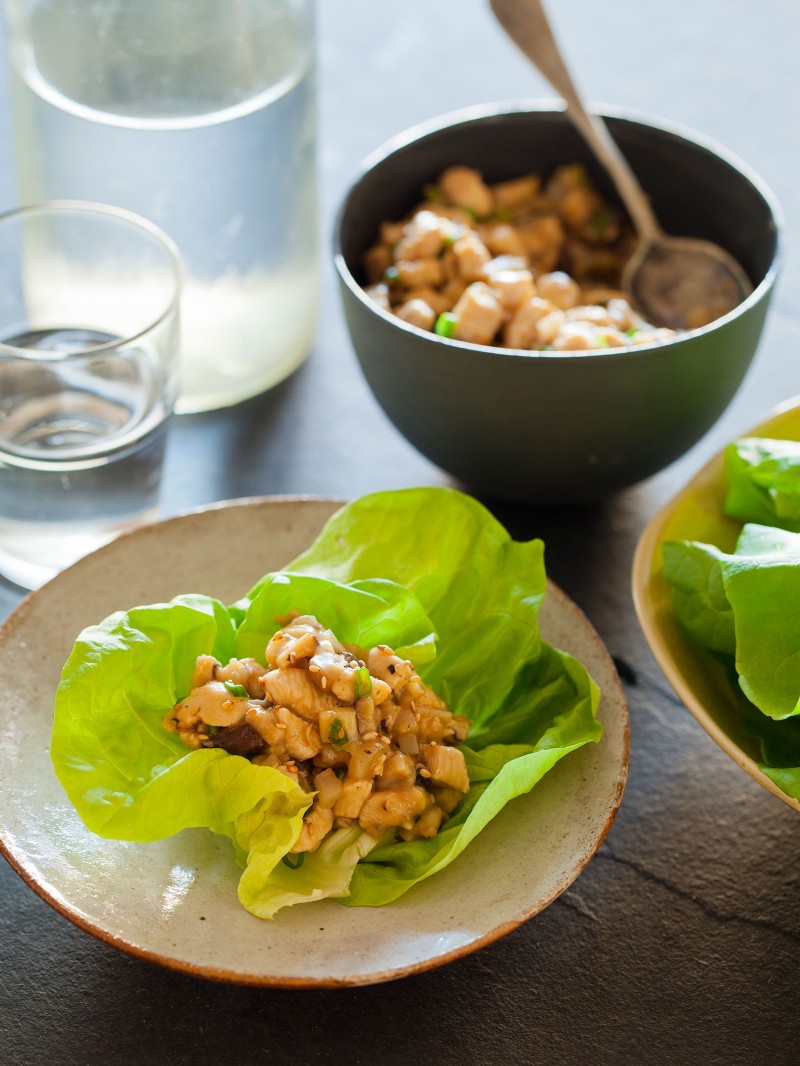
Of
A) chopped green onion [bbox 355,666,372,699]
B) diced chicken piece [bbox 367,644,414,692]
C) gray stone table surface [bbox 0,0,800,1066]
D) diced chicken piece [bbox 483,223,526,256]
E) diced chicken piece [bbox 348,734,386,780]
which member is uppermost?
diced chicken piece [bbox 483,223,526,256]

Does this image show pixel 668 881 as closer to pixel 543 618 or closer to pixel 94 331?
pixel 543 618

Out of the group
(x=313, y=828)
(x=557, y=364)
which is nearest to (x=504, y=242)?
(x=557, y=364)

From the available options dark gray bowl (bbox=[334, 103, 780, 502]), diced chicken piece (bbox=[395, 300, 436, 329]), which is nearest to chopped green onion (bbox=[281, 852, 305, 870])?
dark gray bowl (bbox=[334, 103, 780, 502])

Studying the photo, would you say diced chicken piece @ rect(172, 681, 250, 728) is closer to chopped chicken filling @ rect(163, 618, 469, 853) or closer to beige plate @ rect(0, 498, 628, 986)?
chopped chicken filling @ rect(163, 618, 469, 853)

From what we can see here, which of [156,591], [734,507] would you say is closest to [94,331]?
[156,591]

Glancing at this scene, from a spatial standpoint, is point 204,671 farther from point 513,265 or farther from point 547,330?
point 513,265

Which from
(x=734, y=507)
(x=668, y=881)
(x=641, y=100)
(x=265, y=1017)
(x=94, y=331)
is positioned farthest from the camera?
(x=641, y=100)

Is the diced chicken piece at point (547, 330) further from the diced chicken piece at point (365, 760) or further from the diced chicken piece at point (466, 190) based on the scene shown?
the diced chicken piece at point (365, 760)
